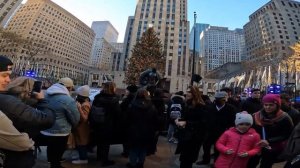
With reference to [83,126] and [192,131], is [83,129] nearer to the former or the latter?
[83,126]

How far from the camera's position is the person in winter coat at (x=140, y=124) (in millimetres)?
6492

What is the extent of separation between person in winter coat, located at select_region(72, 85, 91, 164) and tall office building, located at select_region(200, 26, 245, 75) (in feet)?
491

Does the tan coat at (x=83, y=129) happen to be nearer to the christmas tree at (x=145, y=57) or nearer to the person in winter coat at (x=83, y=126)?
the person in winter coat at (x=83, y=126)

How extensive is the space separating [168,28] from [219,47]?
64089mm

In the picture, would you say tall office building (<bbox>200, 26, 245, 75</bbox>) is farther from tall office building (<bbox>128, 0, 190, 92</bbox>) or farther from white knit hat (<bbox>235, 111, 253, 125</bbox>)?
white knit hat (<bbox>235, 111, 253, 125</bbox>)

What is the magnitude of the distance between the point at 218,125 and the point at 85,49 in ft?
548

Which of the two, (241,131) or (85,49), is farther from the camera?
(85,49)

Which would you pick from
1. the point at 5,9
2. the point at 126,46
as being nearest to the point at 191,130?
the point at 5,9

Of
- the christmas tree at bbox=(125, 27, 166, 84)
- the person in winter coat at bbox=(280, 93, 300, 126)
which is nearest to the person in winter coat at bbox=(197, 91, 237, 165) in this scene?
the person in winter coat at bbox=(280, 93, 300, 126)

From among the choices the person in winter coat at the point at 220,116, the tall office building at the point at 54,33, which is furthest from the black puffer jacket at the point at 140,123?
the tall office building at the point at 54,33

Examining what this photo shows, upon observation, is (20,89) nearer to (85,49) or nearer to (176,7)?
(176,7)

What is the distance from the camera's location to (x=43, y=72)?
104375mm

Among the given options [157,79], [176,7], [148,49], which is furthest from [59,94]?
[176,7]

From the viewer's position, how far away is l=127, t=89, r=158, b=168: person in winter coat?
649 centimetres
